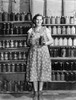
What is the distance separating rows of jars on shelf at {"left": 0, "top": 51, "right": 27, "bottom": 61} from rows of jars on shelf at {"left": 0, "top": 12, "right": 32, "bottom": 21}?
79cm

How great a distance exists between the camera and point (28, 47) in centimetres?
576

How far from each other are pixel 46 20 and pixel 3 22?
102cm

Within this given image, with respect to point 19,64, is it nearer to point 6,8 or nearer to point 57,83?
point 57,83

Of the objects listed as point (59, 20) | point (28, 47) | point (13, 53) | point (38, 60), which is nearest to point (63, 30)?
point (59, 20)

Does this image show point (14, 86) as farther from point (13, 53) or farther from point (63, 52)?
point (63, 52)

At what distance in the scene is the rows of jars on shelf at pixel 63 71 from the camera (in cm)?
566

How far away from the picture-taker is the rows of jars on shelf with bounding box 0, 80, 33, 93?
556 cm

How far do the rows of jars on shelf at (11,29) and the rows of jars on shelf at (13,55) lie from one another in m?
0.47

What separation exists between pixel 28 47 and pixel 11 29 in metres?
0.59

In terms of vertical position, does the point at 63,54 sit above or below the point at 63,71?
above

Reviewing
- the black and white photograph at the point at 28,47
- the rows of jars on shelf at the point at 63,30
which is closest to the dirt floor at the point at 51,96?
the black and white photograph at the point at 28,47

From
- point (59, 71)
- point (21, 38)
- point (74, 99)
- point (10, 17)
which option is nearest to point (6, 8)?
point (10, 17)

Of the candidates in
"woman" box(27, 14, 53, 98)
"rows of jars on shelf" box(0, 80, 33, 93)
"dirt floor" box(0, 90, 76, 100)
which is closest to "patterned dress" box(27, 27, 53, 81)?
"woman" box(27, 14, 53, 98)

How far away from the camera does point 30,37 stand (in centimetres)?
439
